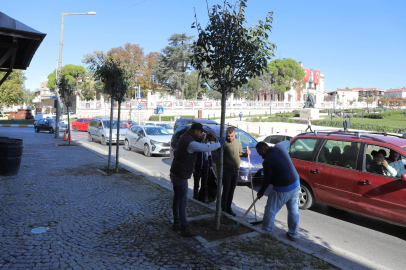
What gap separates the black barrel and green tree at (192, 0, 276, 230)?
20.2ft

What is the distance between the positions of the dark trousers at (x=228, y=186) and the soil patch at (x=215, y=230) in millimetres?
412

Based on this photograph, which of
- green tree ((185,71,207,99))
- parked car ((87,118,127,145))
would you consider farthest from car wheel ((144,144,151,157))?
green tree ((185,71,207,99))

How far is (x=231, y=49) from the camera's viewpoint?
499cm

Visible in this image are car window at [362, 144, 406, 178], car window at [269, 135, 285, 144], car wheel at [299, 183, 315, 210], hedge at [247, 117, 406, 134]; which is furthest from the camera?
hedge at [247, 117, 406, 134]

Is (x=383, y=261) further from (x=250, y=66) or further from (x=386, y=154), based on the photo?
(x=250, y=66)

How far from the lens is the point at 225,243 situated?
15.3 feet

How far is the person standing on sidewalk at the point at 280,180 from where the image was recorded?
4.84 m

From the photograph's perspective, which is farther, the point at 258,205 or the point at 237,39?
the point at 258,205

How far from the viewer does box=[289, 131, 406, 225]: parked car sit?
534 cm

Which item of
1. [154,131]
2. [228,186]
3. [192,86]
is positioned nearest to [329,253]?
[228,186]

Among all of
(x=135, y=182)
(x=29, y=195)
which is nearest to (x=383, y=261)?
(x=135, y=182)

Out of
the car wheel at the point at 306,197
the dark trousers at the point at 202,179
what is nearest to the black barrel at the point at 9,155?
the dark trousers at the point at 202,179

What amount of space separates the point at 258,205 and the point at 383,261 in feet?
10.1

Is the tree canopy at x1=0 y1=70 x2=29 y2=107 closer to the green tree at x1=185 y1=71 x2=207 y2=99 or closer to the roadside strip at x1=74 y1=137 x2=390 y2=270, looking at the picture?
the green tree at x1=185 y1=71 x2=207 y2=99
